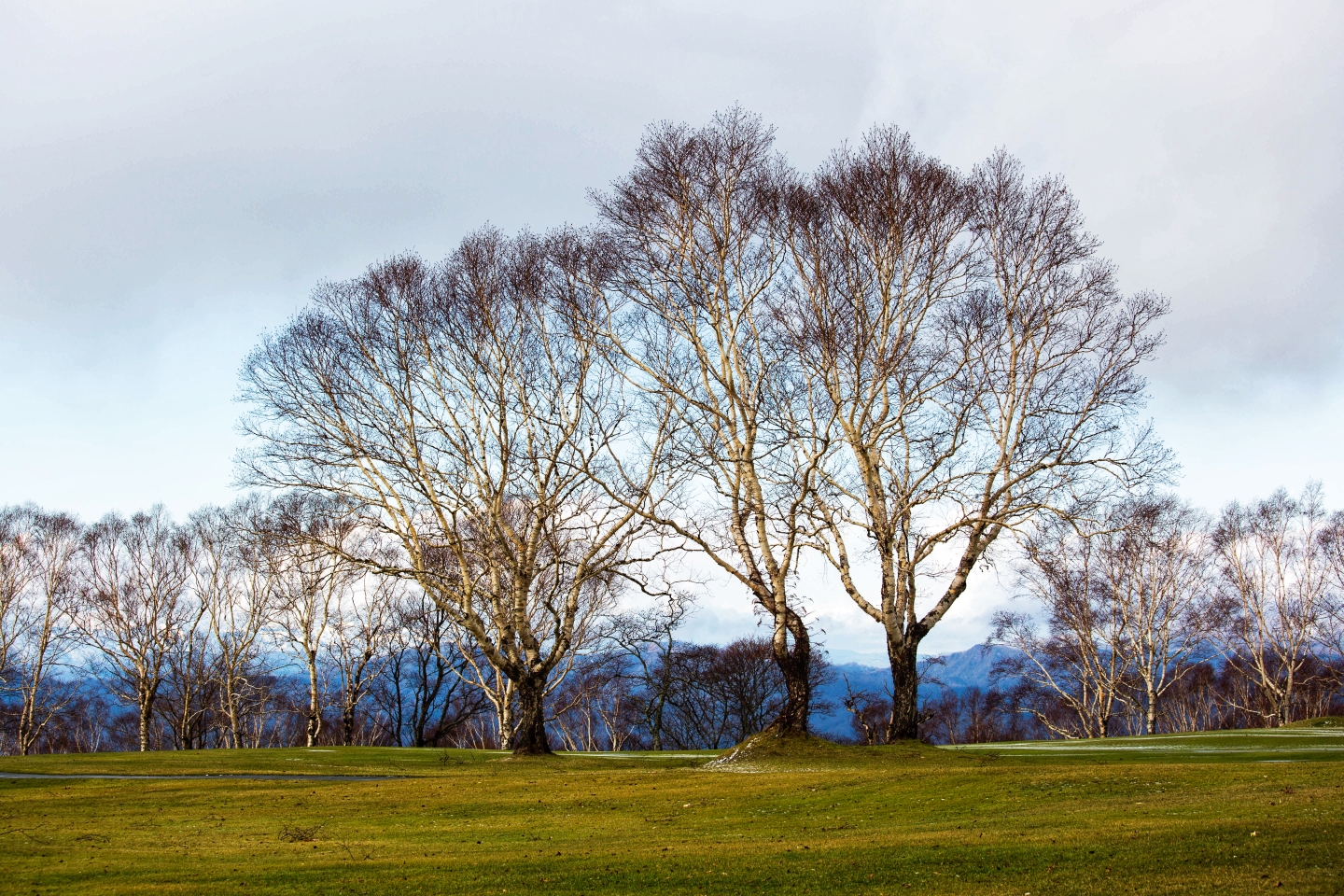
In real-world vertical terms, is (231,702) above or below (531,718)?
below

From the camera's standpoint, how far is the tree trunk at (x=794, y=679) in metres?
20.7

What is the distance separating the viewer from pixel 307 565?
87.7ft

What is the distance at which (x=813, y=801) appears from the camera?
47.9 feet

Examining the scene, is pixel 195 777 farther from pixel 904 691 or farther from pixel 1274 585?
pixel 1274 585

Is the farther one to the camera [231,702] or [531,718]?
[231,702]

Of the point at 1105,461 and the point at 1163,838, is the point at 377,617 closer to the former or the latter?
the point at 1105,461

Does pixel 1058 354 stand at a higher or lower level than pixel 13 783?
higher

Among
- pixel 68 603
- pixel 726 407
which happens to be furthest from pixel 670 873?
pixel 68 603

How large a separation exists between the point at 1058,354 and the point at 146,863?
21079 millimetres

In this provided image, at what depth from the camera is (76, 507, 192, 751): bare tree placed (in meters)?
44.0

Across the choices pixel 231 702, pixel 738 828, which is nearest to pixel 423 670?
pixel 231 702

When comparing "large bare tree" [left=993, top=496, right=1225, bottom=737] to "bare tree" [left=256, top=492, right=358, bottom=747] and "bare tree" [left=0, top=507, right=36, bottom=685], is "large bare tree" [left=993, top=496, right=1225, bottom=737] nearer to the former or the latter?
"bare tree" [left=256, top=492, right=358, bottom=747]

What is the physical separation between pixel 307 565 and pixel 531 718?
8.53 meters

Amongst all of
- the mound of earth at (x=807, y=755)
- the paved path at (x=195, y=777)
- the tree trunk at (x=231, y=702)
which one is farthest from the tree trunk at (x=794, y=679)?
the tree trunk at (x=231, y=702)
